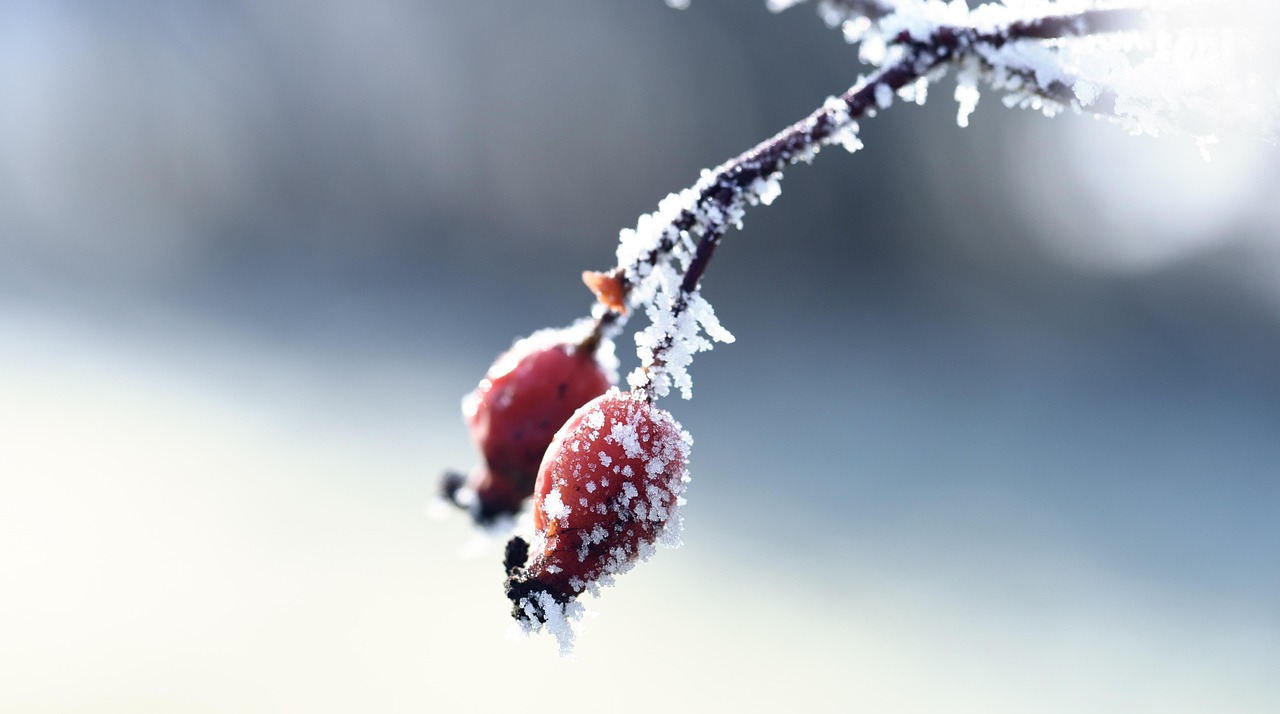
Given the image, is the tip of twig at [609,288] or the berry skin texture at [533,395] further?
the berry skin texture at [533,395]

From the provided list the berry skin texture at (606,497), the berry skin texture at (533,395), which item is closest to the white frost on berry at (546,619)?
the berry skin texture at (606,497)

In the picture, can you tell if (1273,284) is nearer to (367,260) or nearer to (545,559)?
(367,260)

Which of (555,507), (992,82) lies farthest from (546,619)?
(992,82)

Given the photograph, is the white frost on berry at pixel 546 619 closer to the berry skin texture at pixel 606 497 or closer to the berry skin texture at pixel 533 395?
the berry skin texture at pixel 606 497

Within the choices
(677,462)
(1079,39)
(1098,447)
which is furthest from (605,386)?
(1098,447)

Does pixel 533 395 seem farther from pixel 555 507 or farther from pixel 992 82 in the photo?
pixel 992 82

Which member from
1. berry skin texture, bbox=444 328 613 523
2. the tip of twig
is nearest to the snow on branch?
the tip of twig

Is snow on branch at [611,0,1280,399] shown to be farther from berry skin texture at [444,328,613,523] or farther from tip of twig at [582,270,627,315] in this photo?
berry skin texture at [444,328,613,523]
